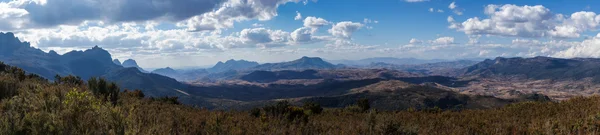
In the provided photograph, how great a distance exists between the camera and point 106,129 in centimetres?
607

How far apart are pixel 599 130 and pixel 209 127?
8.72 m

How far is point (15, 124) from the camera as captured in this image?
570cm

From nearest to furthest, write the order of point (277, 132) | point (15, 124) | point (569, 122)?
point (15, 124) < point (277, 132) < point (569, 122)

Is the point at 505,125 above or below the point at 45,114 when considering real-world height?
below

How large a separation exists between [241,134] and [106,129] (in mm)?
2568

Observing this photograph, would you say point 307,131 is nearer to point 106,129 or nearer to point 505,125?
point 106,129

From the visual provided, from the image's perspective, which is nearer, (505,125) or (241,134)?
(241,134)

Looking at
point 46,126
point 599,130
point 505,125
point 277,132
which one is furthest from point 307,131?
point 599,130

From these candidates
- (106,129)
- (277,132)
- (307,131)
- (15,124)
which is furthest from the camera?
(307,131)

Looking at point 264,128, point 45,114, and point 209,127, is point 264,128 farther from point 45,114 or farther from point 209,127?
point 45,114

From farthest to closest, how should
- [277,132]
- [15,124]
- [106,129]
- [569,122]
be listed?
[569,122]
[277,132]
[106,129]
[15,124]

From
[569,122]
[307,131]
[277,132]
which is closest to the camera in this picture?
[277,132]

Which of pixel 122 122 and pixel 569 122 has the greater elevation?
pixel 122 122

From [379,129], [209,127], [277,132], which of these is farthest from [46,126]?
[379,129]
